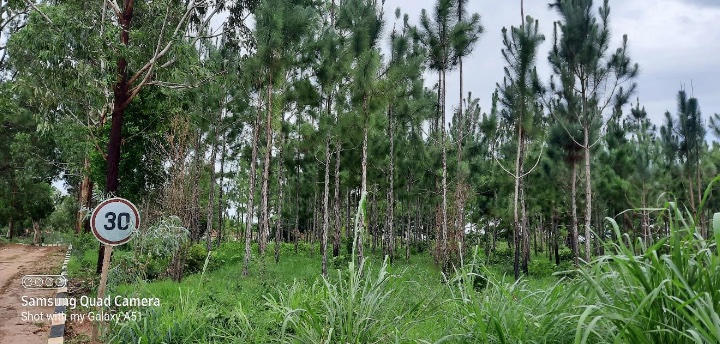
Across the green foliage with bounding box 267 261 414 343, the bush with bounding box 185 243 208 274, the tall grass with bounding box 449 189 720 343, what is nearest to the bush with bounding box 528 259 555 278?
the bush with bounding box 185 243 208 274

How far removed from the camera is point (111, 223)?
468 cm

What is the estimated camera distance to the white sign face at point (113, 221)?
4.62 m

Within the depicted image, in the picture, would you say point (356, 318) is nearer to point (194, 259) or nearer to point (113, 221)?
point (113, 221)

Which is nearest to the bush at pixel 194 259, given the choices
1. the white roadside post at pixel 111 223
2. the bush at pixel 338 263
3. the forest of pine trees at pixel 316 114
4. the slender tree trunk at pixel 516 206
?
the forest of pine trees at pixel 316 114

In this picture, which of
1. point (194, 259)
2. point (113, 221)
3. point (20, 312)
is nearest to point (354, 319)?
point (113, 221)

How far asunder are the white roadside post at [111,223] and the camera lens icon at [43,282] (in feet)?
19.8

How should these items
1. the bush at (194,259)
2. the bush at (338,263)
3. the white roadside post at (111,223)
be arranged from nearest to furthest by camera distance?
the white roadside post at (111,223) → the bush at (194,259) → the bush at (338,263)

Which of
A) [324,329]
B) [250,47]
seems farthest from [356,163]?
[324,329]

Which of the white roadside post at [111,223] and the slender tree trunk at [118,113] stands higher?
the slender tree trunk at [118,113]

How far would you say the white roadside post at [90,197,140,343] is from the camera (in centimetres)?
462

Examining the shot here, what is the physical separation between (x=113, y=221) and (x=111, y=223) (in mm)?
25

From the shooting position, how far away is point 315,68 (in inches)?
663

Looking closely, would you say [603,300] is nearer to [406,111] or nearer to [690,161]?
[406,111]

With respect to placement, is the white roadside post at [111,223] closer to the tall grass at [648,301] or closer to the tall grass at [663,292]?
the tall grass at [648,301]
